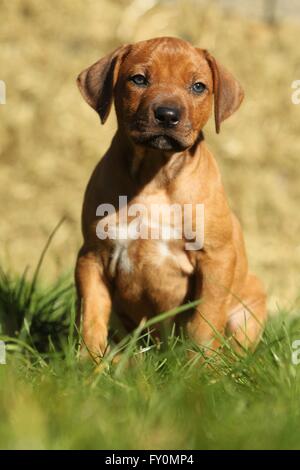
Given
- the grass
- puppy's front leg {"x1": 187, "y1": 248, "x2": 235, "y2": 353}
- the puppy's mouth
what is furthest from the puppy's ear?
the grass

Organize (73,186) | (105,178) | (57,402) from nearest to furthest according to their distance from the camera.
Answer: (57,402) < (105,178) < (73,186)

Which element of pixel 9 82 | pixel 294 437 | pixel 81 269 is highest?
pixel 9 82

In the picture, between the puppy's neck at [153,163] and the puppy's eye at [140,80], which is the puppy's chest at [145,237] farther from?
the puppy's eye at [140,80]

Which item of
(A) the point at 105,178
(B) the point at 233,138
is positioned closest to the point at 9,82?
(B) the point at 233,138

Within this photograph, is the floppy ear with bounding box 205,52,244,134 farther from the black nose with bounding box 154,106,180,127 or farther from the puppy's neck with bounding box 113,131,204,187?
the black nose with bounding box 154,106,180,127

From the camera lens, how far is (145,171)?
4.63 metres

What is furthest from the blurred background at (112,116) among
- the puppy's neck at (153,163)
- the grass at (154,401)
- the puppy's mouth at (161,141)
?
the grass at (154,401)

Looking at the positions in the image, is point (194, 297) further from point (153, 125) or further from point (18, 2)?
point (18, 2)

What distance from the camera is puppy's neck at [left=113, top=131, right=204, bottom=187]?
4.61 m

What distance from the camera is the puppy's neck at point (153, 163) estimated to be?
4.61 m

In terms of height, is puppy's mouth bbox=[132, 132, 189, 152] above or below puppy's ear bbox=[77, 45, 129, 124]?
below

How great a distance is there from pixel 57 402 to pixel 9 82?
16.6ft

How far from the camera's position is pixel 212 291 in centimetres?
461

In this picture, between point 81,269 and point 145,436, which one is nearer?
point 145,436
